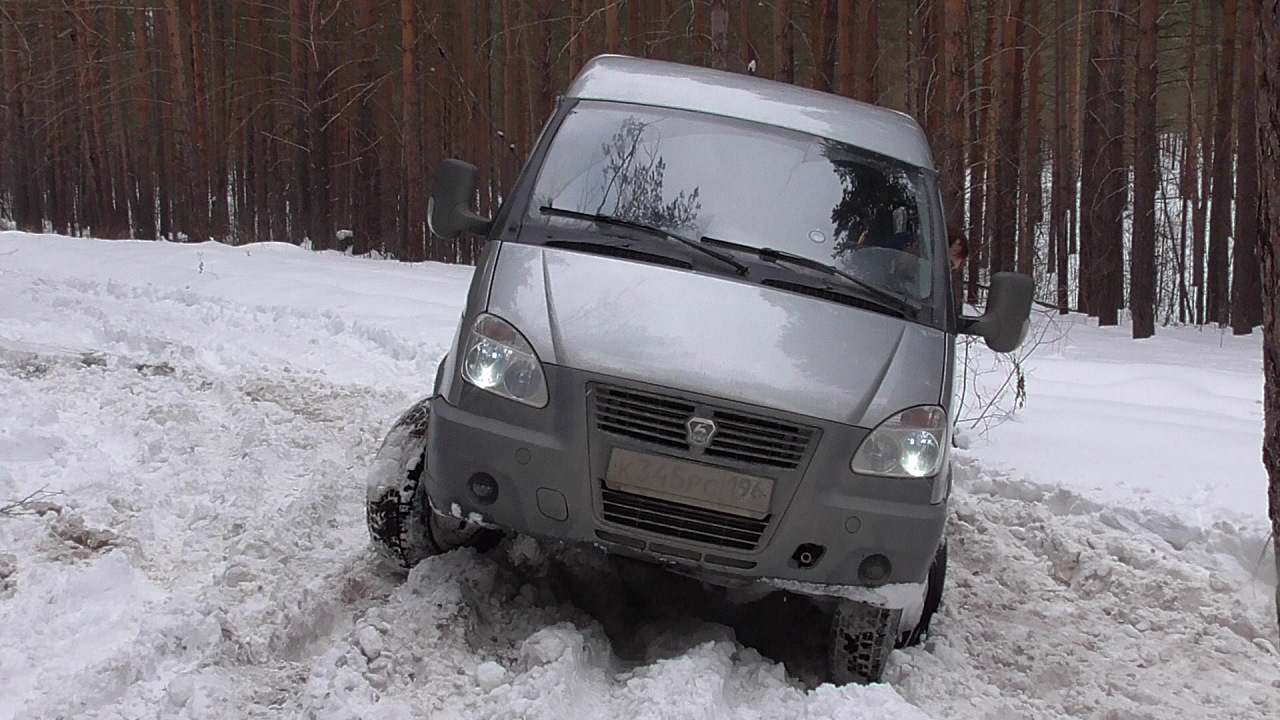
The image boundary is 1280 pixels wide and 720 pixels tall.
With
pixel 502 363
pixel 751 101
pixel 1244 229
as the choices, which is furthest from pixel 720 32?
pixel 502 363

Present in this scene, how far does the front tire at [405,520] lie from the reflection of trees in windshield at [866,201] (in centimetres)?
194

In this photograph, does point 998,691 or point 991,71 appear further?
point 991,71

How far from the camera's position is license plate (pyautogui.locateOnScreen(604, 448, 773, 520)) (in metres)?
3.38

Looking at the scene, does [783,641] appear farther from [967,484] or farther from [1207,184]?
[1207,184]

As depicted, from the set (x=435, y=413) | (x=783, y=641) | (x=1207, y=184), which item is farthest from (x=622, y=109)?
(x=1207, y=184)

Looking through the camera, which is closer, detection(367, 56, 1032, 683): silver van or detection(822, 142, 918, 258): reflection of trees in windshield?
detection(367, 56, 1032, 683): silver van

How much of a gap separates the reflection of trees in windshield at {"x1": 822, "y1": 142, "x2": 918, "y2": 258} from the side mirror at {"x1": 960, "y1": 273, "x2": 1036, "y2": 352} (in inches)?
18.3

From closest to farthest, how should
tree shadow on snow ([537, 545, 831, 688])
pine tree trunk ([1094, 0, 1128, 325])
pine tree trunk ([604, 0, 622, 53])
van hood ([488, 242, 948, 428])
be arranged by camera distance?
van hood ([488, 242, 948, 428]), tree shadow on snow ([537, 545, 831, 688]), pine tree trunk ([1094, 0, 1128, 325]), pine tree trunk ([604, 0, 622, 53])

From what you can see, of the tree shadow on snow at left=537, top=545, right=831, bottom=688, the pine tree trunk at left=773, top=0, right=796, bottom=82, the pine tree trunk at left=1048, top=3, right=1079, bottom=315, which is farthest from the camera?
the pine tree trunk at left=1048, top=3, right=1079, bottom=315

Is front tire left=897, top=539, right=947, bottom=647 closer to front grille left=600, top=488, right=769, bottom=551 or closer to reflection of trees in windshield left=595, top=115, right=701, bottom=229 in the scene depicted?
front grille left=600, top=488, right=769, bottom=551

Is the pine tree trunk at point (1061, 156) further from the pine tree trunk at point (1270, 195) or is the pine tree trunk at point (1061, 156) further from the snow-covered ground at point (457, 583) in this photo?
the pine tree trunk at point (1270, 195)

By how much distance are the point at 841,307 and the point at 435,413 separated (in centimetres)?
157

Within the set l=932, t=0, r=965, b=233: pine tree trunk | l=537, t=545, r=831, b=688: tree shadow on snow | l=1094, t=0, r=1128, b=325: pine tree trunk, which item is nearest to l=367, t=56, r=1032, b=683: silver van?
l=537, t=545, r=831, b=688: tree shadow on snow

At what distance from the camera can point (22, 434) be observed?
5.25 metres
